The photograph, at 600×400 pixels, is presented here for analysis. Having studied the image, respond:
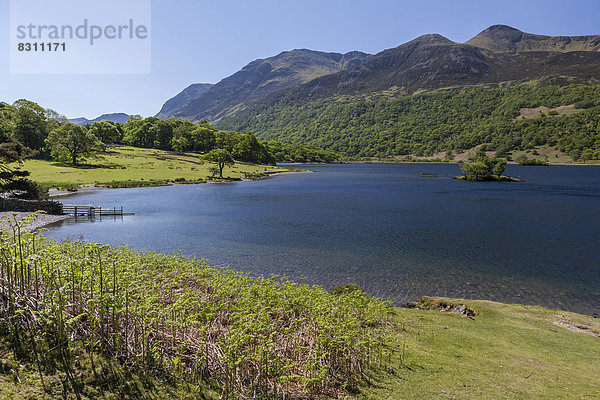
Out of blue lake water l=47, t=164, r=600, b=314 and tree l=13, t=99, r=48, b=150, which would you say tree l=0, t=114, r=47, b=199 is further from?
tree l=13, t=99, r=48, b=150

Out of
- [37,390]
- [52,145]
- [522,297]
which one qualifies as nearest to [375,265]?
[522,297]

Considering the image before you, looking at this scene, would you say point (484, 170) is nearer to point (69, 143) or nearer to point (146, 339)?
point (146, 339)

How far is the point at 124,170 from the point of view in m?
111

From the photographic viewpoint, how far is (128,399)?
744cm

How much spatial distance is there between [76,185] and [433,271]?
284 feet

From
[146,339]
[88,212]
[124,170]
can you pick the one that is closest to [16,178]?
[88,212]

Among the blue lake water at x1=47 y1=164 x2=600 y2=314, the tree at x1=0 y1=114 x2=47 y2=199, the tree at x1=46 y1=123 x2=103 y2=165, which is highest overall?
the tree at x1=46 y1=123 x2=103 y2=165

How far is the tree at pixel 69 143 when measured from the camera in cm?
10838

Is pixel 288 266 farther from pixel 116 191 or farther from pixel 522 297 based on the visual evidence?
pixel 116 191

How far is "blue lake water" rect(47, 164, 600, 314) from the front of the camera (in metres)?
27.7

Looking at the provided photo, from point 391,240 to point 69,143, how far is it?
118 meters

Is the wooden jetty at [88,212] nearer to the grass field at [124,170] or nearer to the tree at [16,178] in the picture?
the tree at [16,178]

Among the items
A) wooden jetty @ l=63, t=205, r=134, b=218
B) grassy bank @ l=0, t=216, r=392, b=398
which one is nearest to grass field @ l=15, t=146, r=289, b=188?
wooden jetty @ l=63, t=205, r=134, b=218

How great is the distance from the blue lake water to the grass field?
17.4 metres
